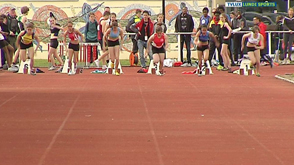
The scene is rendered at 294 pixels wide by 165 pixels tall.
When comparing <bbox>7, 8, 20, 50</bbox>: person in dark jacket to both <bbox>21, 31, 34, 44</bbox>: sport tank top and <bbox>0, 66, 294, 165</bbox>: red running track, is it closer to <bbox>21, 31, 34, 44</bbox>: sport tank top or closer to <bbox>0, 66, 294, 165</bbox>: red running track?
<bbox>21, 31, 34, 44</bbox>: sport tank top

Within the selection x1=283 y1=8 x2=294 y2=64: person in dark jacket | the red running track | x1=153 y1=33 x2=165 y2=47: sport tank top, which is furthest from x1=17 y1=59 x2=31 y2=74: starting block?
x1=283 y1=8 x2=294 y2=64: person in dark jacket

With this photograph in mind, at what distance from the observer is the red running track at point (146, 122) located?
10047 mm

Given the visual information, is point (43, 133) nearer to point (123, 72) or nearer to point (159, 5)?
point (123, 72)

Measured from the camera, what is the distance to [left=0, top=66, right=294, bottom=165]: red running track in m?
10.0

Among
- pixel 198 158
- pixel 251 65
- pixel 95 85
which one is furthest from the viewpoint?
pixel 251 65

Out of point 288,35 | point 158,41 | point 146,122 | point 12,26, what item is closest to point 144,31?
point 158,41

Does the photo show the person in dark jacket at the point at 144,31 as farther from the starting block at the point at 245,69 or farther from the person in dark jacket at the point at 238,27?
the person in dark jacket at the point at 238,27

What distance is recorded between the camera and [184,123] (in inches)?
516

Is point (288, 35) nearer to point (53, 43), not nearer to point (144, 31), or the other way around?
point (144, 31)

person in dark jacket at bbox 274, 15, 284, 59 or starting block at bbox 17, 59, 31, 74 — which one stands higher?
person in dark jacket at bbox 274, 15, 284, 59

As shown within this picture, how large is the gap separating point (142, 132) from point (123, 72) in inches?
520

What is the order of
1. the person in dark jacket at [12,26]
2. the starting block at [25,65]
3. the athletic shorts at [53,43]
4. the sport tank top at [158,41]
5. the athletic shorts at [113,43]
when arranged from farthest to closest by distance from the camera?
the person in dark jacket at [12,26], the athletic shorts at [53,43], the starting block at [25,65], the athletic shorts at [113,43], the sport tank top at [158,41]

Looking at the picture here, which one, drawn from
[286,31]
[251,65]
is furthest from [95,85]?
[286,31]

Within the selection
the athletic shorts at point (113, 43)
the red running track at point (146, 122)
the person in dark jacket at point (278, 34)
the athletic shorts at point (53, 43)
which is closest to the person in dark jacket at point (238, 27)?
the person in dark jacket at point (278, 34)
